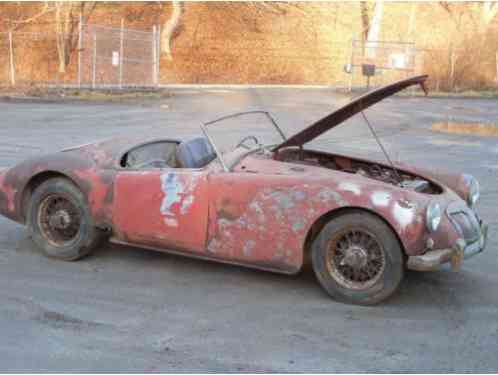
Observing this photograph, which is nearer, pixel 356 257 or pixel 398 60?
pixel 356 257

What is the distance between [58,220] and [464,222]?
135 inches

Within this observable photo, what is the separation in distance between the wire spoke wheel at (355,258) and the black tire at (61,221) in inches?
82.7

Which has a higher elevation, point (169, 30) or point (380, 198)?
point (169, 30)

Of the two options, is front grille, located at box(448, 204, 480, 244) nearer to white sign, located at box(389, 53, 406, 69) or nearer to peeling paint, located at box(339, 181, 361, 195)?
peeling paint, located at box(339, 181, 361, 195)

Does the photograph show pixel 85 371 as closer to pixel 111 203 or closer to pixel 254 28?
pixel 111 203

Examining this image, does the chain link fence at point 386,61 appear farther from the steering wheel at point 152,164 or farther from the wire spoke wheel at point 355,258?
the wire spoke wheel at point 355,258

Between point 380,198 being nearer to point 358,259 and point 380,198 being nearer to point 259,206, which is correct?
point 358,259

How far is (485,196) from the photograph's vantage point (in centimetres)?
870

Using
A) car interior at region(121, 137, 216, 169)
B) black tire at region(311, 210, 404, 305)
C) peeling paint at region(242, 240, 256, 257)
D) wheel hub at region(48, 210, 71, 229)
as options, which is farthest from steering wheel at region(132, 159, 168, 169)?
black tire at region(311, 210, 404, 305)

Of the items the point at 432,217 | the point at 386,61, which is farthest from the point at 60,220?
the point at 386,61

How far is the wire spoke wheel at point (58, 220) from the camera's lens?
5867 millimetres

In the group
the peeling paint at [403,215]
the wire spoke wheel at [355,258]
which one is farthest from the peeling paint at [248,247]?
the peeling paint at [403,215]

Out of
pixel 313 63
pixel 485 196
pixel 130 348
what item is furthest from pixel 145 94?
pixel 130 348

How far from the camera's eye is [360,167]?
6.05m
